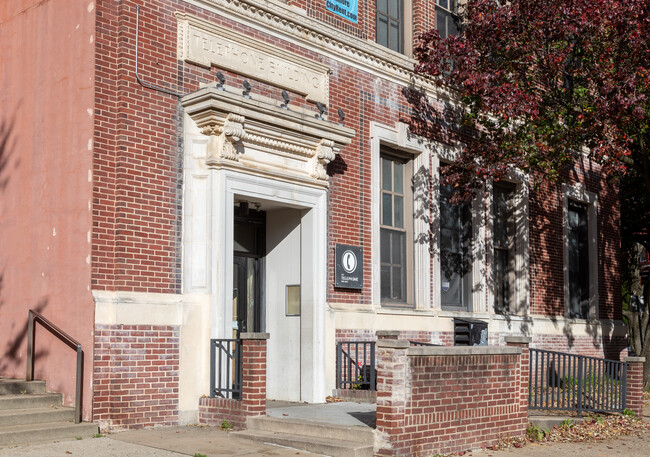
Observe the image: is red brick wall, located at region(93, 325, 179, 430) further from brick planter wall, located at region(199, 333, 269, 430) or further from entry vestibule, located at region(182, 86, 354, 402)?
brick planter wall, located at region(199, 333, 269, 430)

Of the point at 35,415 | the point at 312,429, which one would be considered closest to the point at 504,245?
the point at 312,429

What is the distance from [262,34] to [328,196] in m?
2.78

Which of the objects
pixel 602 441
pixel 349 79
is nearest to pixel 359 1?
pixel 349 79

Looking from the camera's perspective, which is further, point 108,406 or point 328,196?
point 328,196

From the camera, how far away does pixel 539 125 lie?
14672 mm

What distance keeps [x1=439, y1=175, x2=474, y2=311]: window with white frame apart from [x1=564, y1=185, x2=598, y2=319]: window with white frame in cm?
445

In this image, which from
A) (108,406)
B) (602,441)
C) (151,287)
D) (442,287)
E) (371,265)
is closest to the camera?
(108,406)

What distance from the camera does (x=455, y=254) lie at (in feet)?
54.4

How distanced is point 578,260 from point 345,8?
986cm

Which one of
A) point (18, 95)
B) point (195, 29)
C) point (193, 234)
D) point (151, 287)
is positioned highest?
point (195, 29)

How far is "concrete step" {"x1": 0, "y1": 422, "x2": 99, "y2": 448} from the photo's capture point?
8984 mm

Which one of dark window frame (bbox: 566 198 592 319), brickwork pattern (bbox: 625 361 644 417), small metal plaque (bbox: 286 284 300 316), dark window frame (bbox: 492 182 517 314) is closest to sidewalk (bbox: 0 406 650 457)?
brickwork pattern (bbox: 625 361 644 417)

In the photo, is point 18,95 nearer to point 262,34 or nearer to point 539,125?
point 262,34

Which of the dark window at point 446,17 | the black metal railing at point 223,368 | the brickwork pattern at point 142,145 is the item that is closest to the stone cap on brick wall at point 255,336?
the black metal railing at point 223,368
